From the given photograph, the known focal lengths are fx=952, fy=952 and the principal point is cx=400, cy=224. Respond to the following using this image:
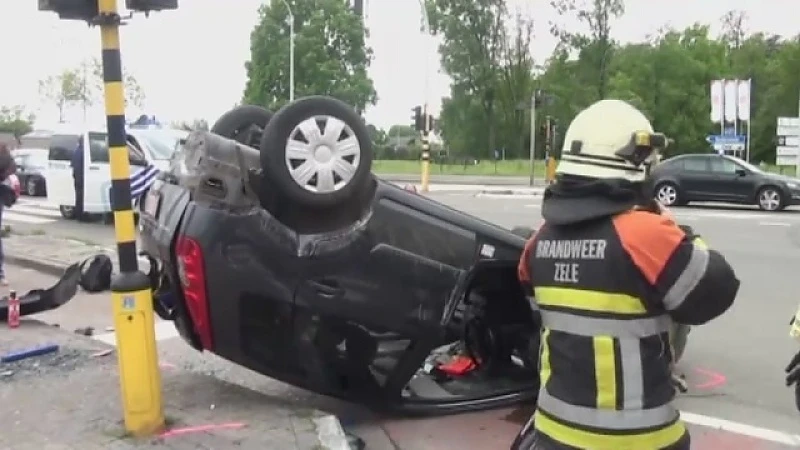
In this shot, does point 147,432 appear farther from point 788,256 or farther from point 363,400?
point 788,256

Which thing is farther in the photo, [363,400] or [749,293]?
[749,293]

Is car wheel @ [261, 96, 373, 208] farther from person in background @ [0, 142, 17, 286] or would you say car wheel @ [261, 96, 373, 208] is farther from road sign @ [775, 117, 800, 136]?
road sign @ [775, 117, 800, 136]

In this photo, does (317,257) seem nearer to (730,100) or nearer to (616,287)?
(616,287)

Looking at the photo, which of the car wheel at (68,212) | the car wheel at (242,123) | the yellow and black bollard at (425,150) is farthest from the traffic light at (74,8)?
the yellow and black bollard at (425,150)

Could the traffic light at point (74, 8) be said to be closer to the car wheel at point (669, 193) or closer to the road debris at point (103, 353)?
the road debris at point (103, 353)

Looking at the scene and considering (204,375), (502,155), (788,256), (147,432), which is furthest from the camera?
(502,155)

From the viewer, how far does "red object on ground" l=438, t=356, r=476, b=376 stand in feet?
18.7

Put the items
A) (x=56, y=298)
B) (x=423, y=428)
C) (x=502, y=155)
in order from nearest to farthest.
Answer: (x=423, y=428)
(x=56, y=298)
(x=502, y=155)

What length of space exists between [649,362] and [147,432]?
311 centimetres

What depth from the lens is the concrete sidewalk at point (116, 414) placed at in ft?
15.4

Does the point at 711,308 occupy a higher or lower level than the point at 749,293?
higher

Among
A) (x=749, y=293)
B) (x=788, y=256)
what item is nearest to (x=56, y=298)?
(x=749, y=293)

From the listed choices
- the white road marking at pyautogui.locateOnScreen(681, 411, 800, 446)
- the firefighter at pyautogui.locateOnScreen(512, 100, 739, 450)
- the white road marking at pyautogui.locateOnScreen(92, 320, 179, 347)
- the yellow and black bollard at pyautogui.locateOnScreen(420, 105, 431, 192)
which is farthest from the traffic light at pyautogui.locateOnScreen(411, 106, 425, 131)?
the firefighter at pyautogui.locateOnScreen(512, 100, 739, 450)

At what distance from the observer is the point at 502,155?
71.2 m
